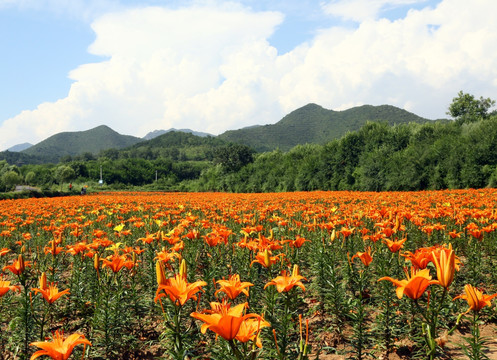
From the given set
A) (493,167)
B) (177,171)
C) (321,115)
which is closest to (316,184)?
(493,167)

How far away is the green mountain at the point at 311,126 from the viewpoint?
115m

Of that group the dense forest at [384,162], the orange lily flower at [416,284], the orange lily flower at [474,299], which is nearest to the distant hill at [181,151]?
the dense forest at [384,162]

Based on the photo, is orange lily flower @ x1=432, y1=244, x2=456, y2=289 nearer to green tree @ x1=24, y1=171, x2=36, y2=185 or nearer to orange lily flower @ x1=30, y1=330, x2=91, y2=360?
orange lily flower @ x1=30, y1=330, x2=91, y2=360

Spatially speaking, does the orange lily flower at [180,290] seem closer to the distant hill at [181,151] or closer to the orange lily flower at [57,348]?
the orange lily flower at [57,348]

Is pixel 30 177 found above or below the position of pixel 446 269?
above

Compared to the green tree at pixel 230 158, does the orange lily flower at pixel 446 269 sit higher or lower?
lower

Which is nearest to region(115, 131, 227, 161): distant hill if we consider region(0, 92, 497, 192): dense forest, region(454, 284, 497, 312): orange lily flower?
region(0, 92, 497, 192): dense forest

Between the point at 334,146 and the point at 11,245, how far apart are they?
28.4 meters

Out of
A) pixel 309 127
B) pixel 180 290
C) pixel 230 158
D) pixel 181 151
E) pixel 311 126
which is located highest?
pixel 311 126

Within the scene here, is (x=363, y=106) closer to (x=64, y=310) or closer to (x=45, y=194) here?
(x=45, y=194)

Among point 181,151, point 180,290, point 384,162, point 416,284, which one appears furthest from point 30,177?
point 416,284

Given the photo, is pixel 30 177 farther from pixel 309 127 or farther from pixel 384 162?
pixel 309 127

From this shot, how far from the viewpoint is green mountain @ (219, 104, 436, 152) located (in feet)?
378

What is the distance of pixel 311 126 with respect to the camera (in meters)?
139
